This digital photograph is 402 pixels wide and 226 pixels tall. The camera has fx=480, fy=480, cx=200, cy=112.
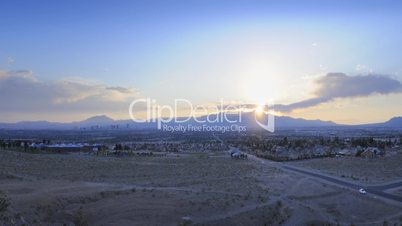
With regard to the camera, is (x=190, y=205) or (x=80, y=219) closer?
(x=80, y=219)

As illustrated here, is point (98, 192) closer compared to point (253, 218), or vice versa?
point (253, 218)

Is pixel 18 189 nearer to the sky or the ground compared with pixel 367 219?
nearer to the sky

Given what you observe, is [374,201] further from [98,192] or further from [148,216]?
[98,192]

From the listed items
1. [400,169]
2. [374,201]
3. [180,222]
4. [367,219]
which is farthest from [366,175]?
[180,222]

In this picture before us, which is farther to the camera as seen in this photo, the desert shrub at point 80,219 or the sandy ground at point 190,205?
the sandy ground at point 190,205

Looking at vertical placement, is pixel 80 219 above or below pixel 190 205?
above

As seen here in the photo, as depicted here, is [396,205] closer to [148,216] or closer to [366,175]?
[148,216]

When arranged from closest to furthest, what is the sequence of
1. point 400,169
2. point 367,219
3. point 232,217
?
point 232,217
point 367,219
point 400,169

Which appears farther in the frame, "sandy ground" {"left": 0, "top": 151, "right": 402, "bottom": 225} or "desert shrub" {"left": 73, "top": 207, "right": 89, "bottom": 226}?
"sandy ground" {"left": 0, "top": 151, "right": 402, "bottom": 225}

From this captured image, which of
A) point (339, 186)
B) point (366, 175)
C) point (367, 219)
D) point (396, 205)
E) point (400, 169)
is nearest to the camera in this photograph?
point (367, 219)

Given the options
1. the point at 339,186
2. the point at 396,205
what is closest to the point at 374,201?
the point at 396,205
